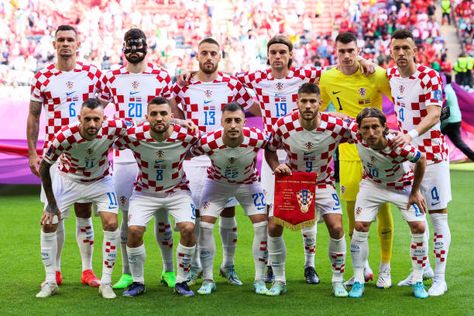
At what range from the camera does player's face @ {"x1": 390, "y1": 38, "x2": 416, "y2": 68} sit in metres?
6.45

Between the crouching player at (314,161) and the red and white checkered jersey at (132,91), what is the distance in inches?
40.6

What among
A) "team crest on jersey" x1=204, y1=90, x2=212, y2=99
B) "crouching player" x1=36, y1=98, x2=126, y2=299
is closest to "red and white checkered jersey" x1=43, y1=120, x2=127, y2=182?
"crouching player" x1=36, y1=98, x2=126, y2=299

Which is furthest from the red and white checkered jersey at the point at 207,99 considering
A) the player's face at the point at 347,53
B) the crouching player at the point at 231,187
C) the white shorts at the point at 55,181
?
the white shorts at the point at 55,181

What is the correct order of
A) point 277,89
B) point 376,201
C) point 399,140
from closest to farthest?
point 399,140 → point 376,201 → point 277,89

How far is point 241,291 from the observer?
6.64 m

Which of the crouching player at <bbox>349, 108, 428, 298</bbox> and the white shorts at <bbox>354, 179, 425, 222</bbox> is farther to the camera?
the white shorts at <bbox>354, 179, 425, 222</bbox>

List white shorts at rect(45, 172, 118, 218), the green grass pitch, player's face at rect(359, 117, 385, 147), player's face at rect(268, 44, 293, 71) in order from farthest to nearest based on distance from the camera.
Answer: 1. player's face at rect(268, 44, 293, 71)
2. white shorts at rect(45, 172, 118, 218)
3. player's face at rect(359, 117, 385, 147)
4. the green grass pitch

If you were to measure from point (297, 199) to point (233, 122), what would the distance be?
2.30 ft

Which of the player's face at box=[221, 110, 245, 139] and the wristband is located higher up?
the player's face at box=[221, 110, 245, 139]

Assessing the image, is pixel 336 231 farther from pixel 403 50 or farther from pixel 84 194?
pixel 84 194

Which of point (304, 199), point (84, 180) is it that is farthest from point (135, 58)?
point (304, 199)

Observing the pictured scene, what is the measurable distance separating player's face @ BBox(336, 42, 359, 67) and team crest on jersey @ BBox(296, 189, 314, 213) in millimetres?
1139

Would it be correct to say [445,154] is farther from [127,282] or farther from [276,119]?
[127,282]

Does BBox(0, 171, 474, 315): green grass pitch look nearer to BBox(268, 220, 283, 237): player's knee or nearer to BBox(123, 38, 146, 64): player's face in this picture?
BBox(268, 220, 283, 237): player's knee
